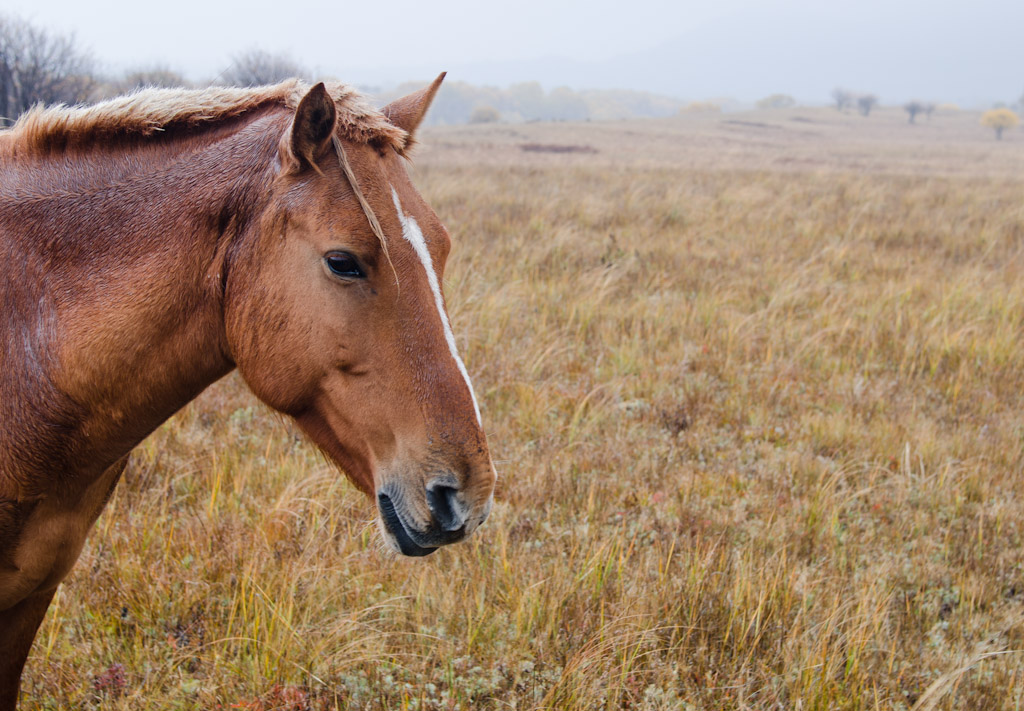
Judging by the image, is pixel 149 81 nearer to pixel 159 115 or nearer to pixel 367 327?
pixel 159 115

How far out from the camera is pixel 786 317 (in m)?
6.52

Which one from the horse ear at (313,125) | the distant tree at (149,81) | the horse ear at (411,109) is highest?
the distant tree at (149,81)

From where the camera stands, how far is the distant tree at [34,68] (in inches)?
420

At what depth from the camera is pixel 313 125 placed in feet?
5.31

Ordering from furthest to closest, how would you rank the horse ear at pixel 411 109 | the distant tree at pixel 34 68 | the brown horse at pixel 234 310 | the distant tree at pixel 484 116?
the distant tree at pixel 484 116
the distant tree at pixel 34 68
the horse ear at pixel 411 109
the brown horse at pixel 234 310

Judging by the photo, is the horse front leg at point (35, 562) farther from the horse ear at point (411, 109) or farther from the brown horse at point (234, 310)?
the horse ear at point (411, 109)

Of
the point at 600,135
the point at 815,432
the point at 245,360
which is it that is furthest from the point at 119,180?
the point at 600,135

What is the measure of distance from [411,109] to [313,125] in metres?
0.57

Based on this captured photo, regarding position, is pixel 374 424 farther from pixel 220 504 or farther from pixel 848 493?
pixel 848 493

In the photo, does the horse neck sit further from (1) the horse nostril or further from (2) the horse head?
(1) the horse nostril

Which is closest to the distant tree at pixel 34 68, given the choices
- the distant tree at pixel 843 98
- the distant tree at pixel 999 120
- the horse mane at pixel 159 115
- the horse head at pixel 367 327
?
the horse mane at pixel 159 115

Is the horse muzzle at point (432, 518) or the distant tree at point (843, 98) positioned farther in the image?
the distant tree at point (843, 98)

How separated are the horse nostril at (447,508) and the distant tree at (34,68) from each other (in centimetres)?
1126

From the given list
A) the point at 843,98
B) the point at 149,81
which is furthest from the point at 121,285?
the point at 843,98
